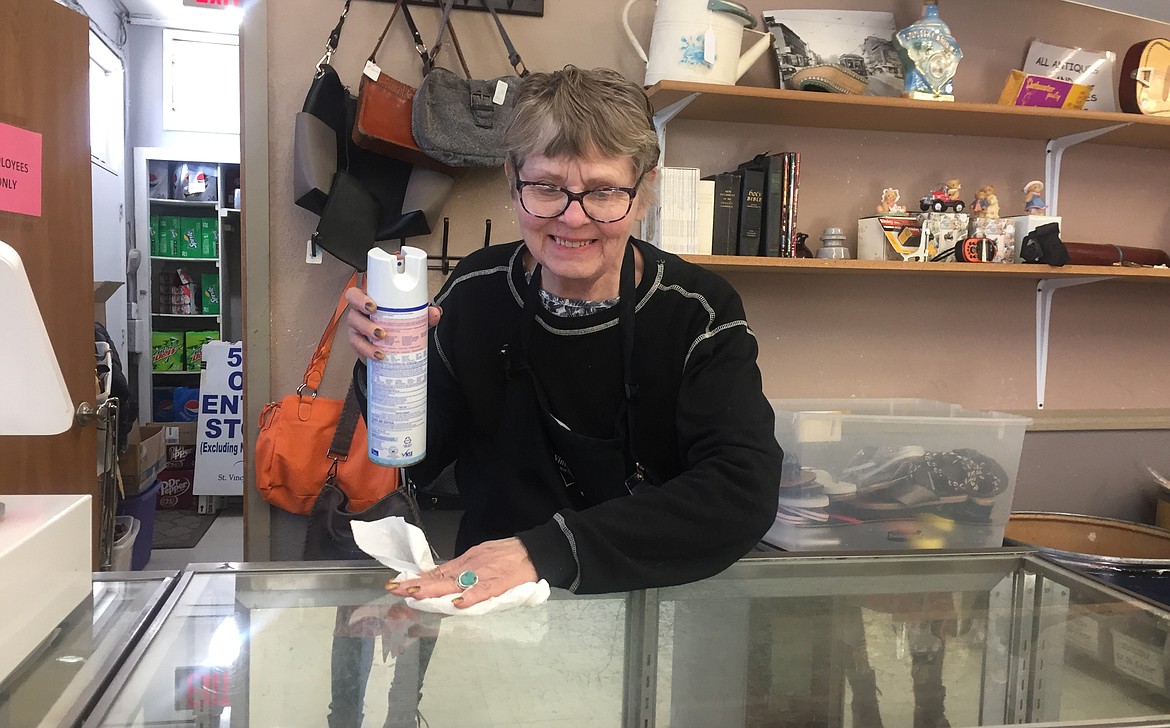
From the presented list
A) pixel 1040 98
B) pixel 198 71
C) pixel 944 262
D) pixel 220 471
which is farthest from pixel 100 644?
pixel 198 71

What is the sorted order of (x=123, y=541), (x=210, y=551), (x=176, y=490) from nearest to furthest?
(x=123, y=541) < (x=210, y=551) < (x=176, y=490)

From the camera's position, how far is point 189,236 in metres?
5.35

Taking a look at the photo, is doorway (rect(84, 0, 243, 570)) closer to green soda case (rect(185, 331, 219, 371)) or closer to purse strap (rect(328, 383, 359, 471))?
green soda case (rect(185, 331, 219, 371))

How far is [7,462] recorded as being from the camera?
2.03 m

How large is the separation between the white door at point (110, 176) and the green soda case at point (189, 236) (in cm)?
32

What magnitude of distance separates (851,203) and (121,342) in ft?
15.3

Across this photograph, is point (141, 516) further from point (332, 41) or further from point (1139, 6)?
point (1139, 6)

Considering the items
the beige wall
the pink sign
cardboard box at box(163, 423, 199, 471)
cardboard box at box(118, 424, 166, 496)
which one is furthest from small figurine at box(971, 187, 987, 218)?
cardboard box at box(163, 423, 199, 471)

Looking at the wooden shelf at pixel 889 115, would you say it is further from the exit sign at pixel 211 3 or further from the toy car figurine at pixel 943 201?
the exit sign at pixel 211 3

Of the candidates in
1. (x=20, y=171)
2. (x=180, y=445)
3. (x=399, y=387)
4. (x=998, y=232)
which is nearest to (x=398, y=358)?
(x=399, y=387)

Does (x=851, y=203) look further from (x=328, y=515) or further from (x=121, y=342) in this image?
(x=121, y=342)

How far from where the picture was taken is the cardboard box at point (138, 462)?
3340mm

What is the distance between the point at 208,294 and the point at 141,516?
2.48 meters

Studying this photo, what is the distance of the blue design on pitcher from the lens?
2.14 m
